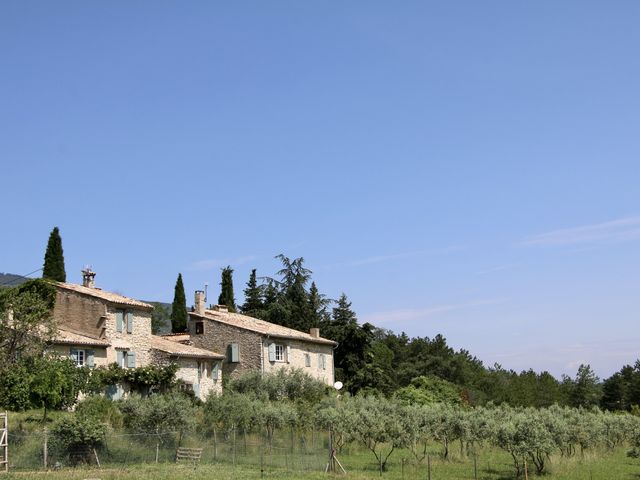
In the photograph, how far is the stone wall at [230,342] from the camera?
54.8 meters

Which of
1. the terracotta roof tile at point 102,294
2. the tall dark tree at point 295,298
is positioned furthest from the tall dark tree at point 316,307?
the terracotta roof tile at point 102,294

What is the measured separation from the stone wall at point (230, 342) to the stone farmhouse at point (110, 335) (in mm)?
4488

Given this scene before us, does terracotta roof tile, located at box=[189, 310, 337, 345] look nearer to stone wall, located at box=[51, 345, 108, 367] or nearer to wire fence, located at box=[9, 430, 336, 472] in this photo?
stone wall, located at box=[51, 345, 108, 367]

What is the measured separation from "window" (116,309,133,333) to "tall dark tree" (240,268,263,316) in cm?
3202

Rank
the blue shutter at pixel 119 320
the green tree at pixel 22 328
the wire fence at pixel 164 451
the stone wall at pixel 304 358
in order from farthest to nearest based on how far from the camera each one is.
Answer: the stone wall at pixel 304 358 < the blue shutter at pixel 119 320 < the green tree at pixel 22 328 < the wire fence at pixel 164 451

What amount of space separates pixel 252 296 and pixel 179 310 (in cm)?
1388

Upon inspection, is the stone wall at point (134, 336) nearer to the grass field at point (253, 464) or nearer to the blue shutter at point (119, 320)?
the blue shutter at point (119, 320)

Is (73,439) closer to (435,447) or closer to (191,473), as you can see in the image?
(191,473)

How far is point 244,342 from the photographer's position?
55219 mm

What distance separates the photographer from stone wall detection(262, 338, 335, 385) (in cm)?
5519

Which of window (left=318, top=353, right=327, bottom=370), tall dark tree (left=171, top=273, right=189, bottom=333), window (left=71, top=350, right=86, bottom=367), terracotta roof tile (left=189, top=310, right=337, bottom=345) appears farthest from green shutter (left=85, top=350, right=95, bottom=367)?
tall dark tree (left=171, top=273, right=189, bottom=333)

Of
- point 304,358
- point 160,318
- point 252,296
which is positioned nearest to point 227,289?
point 252,296

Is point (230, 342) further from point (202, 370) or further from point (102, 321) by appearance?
point (102, 321)

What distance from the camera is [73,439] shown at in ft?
107
